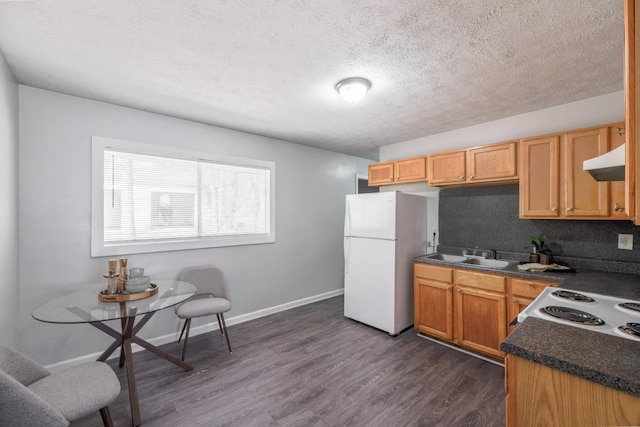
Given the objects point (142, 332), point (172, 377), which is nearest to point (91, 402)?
point (172, 377)

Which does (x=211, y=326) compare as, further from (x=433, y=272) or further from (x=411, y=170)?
(x=411, y=170)

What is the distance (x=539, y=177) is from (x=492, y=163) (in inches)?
17.0

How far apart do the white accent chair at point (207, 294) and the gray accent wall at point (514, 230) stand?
109 inches

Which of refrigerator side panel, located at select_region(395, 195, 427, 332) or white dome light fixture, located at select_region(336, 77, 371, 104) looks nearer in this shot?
white dome light fixture, located at select_region(336, 77, 371, 104)

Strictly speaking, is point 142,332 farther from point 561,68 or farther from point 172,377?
point 561,68

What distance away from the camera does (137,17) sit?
149 cm

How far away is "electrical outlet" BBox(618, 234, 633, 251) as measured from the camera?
92.4 inches

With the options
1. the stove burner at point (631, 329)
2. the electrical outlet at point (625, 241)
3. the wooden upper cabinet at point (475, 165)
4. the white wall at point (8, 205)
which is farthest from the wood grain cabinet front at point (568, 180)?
the white wall at point (8, 205)

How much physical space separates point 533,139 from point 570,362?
7.56 ft

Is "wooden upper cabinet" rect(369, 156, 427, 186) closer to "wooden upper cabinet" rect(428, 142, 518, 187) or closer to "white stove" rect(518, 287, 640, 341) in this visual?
"wooden upper cabinet" rect(428, 142, 518, 187)

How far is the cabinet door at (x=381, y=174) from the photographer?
3.83 meters

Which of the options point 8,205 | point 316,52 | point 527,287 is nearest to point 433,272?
point 527,287

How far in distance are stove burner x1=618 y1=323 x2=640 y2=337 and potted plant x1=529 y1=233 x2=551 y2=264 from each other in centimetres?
152

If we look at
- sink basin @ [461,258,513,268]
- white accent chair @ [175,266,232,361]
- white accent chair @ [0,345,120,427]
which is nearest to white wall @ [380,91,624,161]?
sink basin @ [461,258,513,268]
